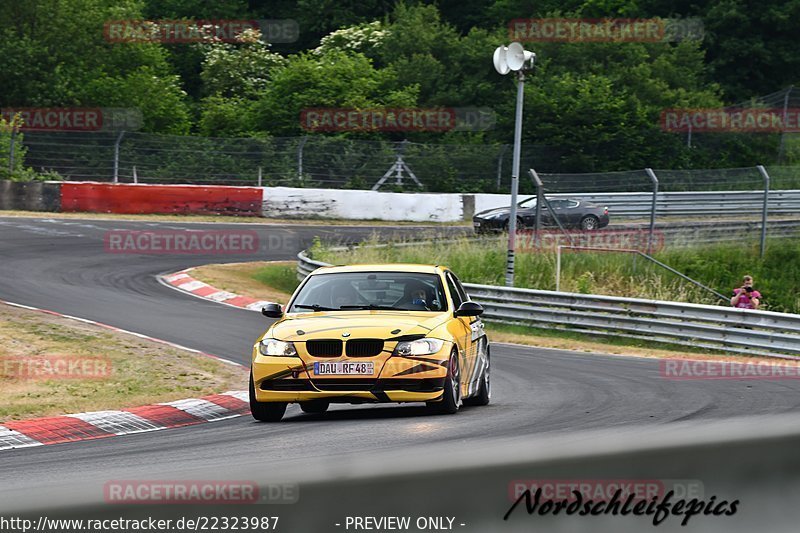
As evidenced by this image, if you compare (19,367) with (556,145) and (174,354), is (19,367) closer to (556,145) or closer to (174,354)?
(174,354)

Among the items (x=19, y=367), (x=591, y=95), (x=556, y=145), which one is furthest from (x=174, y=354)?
(x=591, y=95)

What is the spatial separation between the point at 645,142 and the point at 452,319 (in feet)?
120

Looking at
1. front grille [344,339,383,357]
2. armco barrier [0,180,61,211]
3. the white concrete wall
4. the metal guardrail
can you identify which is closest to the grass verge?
front grille [344,339,383,357]

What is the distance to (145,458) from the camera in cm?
787

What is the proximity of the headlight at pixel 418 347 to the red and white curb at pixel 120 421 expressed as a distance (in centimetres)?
211

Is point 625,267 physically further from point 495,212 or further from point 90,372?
point 90,372

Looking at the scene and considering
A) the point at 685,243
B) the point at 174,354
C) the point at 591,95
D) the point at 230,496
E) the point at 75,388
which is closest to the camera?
the point at 230,496

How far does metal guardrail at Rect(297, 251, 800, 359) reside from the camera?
18812mm

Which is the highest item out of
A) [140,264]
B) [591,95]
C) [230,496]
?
[591,95]

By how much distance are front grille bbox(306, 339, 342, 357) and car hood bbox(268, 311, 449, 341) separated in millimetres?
40

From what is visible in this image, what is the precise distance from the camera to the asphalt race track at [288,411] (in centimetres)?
731

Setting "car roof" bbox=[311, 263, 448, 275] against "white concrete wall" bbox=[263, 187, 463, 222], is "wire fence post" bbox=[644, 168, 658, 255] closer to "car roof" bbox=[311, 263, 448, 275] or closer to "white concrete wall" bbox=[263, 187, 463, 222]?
"car roof" bbox=[311, 263, 448, 275]

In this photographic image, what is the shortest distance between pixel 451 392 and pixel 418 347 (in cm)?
52

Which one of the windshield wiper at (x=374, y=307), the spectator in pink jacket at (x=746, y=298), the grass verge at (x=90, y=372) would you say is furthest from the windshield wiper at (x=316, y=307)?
the spectator in pink jacket at (x=746, y=298)
